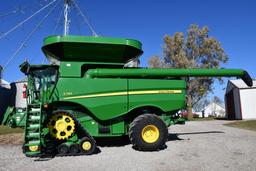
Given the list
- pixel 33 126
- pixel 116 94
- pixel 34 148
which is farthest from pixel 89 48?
pixel 34 148

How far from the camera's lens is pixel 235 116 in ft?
117

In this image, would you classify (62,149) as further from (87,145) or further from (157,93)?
(157,93)

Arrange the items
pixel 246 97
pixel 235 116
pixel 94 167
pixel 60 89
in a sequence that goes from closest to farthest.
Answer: pixel 94 167 → pixel 60 89 → pixel 246 97 → pixel 235 116

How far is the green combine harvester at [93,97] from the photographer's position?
8406mm

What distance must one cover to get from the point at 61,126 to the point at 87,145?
100cm

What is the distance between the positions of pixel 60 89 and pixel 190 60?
1222 inches

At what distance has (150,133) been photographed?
29.5ft

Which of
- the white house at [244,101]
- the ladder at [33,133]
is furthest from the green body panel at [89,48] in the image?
the white house at [244,101]

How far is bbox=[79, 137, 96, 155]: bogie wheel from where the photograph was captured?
8.18m

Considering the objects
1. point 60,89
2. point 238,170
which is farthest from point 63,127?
point 238,170

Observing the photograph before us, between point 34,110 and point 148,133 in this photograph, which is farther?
point 148,133

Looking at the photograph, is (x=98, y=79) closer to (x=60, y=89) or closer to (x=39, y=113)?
(x=60, y=89)

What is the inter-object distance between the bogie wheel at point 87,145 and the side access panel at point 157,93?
1737mm

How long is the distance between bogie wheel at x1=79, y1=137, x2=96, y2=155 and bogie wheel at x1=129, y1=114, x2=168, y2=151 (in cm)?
128
